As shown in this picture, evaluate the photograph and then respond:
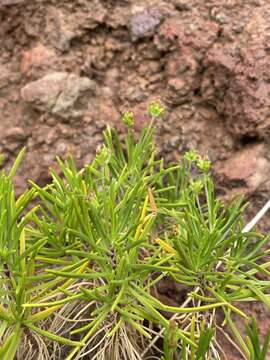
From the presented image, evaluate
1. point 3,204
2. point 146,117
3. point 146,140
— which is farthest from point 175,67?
point 3,204

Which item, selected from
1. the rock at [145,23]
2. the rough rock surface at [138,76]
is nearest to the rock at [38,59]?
the rough rock surface at [138,76]

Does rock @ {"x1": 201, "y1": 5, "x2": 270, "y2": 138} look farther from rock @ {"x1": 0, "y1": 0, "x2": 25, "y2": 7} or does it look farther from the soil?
rock @ {"x1": 0, "y1": 0, "x2": 25, "y2": 7}

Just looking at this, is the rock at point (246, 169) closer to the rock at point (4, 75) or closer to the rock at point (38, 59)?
the rock at point (38, 59)

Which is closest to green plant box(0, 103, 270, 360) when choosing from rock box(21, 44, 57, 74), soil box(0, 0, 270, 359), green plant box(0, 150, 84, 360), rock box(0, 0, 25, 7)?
green plant box(0, 150, 84, 360)

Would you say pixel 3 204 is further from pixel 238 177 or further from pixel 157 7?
pixel 157 7

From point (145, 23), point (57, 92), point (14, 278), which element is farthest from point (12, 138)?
point (14, 278)

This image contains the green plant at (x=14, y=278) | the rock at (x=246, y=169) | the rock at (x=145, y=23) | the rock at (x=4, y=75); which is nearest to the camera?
the green plant at (x=14, y=278)

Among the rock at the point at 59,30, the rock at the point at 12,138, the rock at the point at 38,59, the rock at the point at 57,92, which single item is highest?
the rock at the point at 59,30
